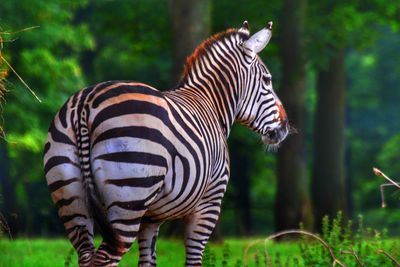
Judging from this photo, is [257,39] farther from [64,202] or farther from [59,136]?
[64,202]

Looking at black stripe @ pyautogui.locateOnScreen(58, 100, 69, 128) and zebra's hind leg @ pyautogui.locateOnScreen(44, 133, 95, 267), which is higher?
black stripe @ pyautogui.locateOnScreen(58, 100, 69, 128)

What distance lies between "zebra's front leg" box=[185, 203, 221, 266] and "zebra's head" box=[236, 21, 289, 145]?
1.35 metres

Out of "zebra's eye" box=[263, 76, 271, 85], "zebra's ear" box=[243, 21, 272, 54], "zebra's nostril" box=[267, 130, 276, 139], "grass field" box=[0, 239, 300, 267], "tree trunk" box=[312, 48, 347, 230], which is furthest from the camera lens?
"tree trunk" box=[312, 48, 347, 230]

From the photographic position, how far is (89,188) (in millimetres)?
7895

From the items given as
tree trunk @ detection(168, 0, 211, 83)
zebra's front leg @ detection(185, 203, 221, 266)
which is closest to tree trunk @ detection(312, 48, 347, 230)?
tree trunk @ detection(168, 0, 211, 83)

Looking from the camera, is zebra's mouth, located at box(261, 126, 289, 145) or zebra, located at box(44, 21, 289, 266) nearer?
zebra, located at box(44, 21, 289, 266)

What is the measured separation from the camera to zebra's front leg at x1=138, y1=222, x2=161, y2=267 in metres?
9.11

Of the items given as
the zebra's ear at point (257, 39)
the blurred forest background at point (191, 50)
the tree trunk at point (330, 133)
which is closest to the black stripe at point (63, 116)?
the zebra's ear at point (257, 39)

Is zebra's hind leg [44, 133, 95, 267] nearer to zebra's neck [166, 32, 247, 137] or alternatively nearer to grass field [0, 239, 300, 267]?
zebra's neck [166, 32, 247, 137]

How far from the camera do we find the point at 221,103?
9.71 m

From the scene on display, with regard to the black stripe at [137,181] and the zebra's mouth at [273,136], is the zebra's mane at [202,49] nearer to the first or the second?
the zebra's mouth at [273,136]

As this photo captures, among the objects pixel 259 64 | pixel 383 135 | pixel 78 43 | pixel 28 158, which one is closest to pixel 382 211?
pixel 383 135

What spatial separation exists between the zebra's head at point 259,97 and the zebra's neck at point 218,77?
0.10 meters

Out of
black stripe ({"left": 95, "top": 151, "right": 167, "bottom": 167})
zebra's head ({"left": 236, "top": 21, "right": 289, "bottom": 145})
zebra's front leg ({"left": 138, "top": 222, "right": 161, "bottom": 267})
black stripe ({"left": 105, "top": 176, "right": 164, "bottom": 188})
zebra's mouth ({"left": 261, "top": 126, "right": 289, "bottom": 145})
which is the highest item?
zebra's head ({"left": 236, "top": 21, "right": 289, "bottom": 145})
